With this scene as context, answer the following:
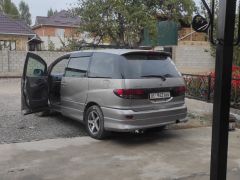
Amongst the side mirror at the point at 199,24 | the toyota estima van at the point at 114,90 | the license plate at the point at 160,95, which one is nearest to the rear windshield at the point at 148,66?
the toyota estima van at the point at 114,90

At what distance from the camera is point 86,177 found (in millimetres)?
4906

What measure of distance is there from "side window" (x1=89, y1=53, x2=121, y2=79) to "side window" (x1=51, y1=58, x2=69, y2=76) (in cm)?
124

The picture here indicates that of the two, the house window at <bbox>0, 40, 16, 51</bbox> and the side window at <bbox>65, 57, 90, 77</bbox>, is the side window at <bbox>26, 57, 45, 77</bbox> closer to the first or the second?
the side window at <bbox>65, 57, 90, 77</bbox>

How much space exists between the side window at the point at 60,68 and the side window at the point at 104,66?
4.07 feet

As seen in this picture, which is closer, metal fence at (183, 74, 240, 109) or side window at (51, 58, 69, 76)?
side window at (51, 58, 69, 76)

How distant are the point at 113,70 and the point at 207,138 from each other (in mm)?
2371

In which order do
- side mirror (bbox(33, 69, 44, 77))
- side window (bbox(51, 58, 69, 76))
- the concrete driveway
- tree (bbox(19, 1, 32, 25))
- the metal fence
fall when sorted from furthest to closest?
tree (bbox(19, 1, 32, 25)), the metal fence, side window (bbox(51, 58, 69, 76)), side mirror (bbox(33, 69, 44, 77)), the concrete driveway

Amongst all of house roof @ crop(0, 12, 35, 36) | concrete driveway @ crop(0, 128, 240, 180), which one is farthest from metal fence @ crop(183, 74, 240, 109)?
house roof @ crop(0, 12, 35, 36)

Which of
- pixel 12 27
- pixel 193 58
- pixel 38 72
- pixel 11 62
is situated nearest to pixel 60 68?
pixel 38 72

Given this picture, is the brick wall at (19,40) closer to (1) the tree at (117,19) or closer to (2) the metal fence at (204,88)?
(1) the tree at (117,19)

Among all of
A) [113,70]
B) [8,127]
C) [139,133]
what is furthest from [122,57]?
[8,127]

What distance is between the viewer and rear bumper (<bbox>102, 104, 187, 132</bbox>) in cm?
632

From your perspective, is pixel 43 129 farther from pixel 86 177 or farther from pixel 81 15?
pixel 81 15

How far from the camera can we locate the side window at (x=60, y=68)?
27.3ft
